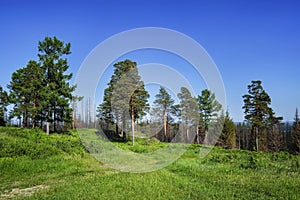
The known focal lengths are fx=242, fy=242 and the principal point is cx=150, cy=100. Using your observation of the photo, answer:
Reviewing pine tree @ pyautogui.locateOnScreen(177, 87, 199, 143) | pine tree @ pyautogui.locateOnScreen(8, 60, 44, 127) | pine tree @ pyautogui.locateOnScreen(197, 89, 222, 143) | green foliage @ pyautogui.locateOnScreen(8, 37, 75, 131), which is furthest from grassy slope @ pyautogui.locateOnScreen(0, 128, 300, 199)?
pine tree @ pyautogui.locateOnScreen(197, 89, 222, 143)

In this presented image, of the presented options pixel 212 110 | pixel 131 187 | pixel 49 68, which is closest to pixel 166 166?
pixel 131 187

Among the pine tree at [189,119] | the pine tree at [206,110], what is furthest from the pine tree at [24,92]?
the pine tree at [206,110]

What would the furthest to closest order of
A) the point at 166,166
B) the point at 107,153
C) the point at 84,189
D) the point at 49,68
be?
1. the point at 49,68
2. the point at 107,153
3. the point at 166,166
4. the point at 84,189

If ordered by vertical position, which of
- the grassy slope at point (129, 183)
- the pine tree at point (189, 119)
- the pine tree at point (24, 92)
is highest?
the pine tree at point (24, 92)

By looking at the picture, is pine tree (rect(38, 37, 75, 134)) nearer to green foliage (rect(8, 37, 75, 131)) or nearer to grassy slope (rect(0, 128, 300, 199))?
green foliage (rect(8, 37, 75, 131))

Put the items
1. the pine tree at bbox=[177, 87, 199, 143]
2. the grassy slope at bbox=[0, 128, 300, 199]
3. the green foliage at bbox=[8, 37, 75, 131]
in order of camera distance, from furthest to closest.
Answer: the green foliage at bbox=[8, 37, 75, 131] < the pine tree at bbox=[177, 87, 199, 143] < the grassy slope at bbox=[0, 128, 300, 199]

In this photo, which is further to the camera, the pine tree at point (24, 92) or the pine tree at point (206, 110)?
the pine tree at point (206, 110)

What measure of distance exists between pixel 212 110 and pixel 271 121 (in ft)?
30.5

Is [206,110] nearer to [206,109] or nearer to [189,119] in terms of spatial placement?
[206,109]

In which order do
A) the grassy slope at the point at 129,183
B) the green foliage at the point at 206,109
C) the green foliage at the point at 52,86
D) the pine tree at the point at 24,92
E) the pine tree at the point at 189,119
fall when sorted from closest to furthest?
1. the grassy slope at the point at 129,183
2. the pine tree at the point at 189,119
3. the green foliage at the point at 52,86
4. the pine tree at the point at 24,92
5. the green foliage at the point at 206,109

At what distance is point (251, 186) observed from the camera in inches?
313

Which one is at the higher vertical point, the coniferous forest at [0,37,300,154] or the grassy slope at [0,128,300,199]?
the coniferous forest at [0,37,300,154]

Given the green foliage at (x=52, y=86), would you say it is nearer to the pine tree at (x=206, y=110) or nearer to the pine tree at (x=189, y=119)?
the pine tree at (x=189, y=119)

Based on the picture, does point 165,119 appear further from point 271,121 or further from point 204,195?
point 271,121
